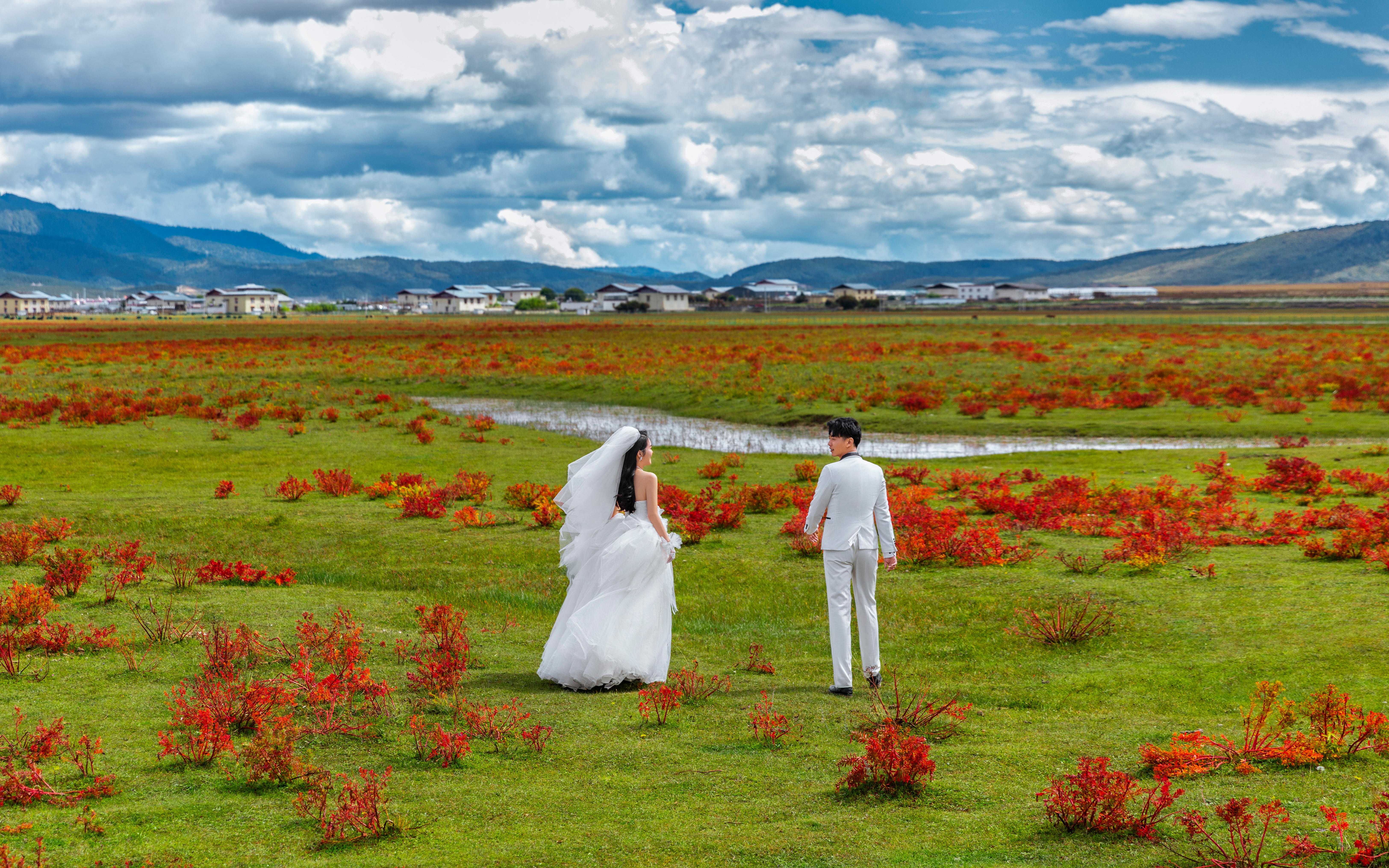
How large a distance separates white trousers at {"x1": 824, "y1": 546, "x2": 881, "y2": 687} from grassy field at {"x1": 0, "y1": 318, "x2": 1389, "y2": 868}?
0.44 m

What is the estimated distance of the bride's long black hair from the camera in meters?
10.3

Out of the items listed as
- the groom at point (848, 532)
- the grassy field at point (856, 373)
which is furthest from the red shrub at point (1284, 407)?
the groom at point (848, 532)

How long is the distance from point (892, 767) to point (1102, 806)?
1.39 meters

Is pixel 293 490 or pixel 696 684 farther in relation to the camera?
pixel 293 490

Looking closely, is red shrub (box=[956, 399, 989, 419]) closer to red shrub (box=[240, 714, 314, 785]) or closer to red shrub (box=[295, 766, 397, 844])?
red shrub (box=[240, 714, 314, 785])

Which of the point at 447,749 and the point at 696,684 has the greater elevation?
the point at 447,749

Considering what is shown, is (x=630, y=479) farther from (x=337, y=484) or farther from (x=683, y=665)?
(x=337, y=484)

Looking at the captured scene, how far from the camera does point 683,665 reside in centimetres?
1155

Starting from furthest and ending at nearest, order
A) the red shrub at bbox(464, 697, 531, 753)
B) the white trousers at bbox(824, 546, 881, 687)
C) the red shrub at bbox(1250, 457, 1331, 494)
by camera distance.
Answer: the red shrub at bbox(1250, 457, 1331, 494)
the white trousers at bbox(824, 546, 881, 687)
the red shrub at bbox(464, 697, 531, 753)

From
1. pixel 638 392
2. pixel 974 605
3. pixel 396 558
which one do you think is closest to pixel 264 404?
pixel 638 392

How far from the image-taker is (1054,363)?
51.9m

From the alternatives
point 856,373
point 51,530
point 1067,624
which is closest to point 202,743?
point 1067,624

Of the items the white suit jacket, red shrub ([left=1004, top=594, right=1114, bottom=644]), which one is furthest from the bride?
red shrub ([left=1004, top=594, right=1114, bottom=644])

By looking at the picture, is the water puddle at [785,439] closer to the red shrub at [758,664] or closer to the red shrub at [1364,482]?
the red shrub at [1364,482]
